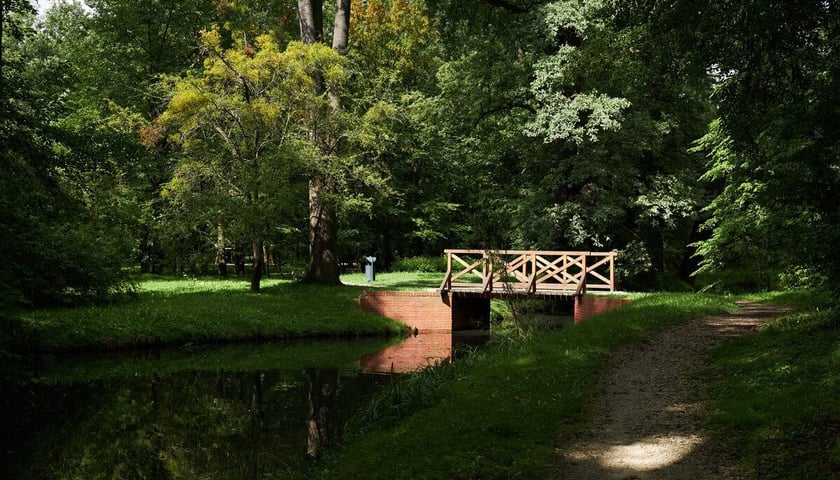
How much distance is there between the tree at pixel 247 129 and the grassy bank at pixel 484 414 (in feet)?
34.5

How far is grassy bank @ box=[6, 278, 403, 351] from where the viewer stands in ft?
53.8

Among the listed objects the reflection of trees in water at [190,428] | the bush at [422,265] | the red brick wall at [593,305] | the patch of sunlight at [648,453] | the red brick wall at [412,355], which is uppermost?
the bush at [422,265]

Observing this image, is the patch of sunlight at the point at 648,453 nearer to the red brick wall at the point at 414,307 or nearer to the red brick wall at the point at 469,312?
the red brick wall at the point at 469,312

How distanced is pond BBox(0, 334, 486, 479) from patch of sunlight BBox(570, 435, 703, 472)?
350 centimetres

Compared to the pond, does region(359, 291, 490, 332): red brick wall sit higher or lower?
higher

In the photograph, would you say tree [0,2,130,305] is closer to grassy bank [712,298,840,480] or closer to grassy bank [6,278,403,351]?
grassy bank [6,278,403,351]

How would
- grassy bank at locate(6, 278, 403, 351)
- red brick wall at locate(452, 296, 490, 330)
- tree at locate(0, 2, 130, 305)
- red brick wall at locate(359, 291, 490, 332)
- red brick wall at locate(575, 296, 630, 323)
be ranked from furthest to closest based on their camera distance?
red brick wall at locate(452, 296, 490, 330) < red brick wall at locate(359, 291, 490, 332) < red brick wall at locate(575, 296, 630, 323) < grassy bank at locate(6, 278, 403, 351) < tree at locate(0, 2, 130, 305)

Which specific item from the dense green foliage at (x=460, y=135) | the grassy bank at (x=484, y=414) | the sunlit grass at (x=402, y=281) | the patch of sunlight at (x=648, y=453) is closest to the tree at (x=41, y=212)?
the dense green foliage at (x=460, y=135)

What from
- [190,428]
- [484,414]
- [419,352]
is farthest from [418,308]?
[484,414]

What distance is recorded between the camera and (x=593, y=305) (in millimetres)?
19562

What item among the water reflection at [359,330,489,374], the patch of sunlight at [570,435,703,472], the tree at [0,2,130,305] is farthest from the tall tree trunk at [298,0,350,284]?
the patch of sunlight at [570,435,703,472]

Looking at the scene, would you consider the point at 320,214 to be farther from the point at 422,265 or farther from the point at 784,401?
the point at 784,401

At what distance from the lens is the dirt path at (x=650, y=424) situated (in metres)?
6.37

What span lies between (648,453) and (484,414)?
190 centimetres
